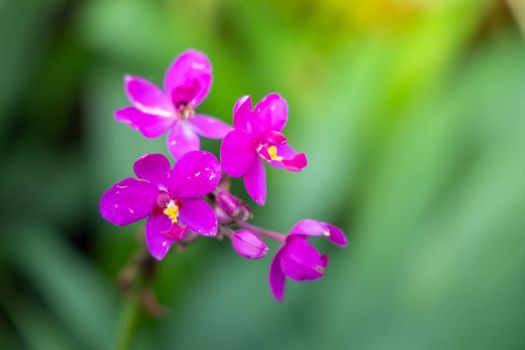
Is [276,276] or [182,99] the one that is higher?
[182,99]

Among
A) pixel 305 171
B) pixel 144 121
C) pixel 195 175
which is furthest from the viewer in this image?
pixel 305 171

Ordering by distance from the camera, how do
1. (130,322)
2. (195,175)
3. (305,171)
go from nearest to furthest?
(195,175) < (130,322) < (305,171)

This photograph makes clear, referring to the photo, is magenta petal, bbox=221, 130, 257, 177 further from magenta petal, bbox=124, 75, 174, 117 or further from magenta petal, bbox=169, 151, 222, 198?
magenta petal, bbox=124, 75, 174, 117

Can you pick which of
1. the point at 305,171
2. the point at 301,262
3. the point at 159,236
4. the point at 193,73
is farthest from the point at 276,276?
the point at 305,171

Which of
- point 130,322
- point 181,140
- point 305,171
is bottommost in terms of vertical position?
point 130,322

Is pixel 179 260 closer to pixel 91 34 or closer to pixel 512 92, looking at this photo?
pixel 91 34

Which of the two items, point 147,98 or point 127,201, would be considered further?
point 147,98

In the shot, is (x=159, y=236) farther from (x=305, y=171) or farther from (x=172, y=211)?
(x=305, y=171)

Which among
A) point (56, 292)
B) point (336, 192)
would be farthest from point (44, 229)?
point (336, 192)
